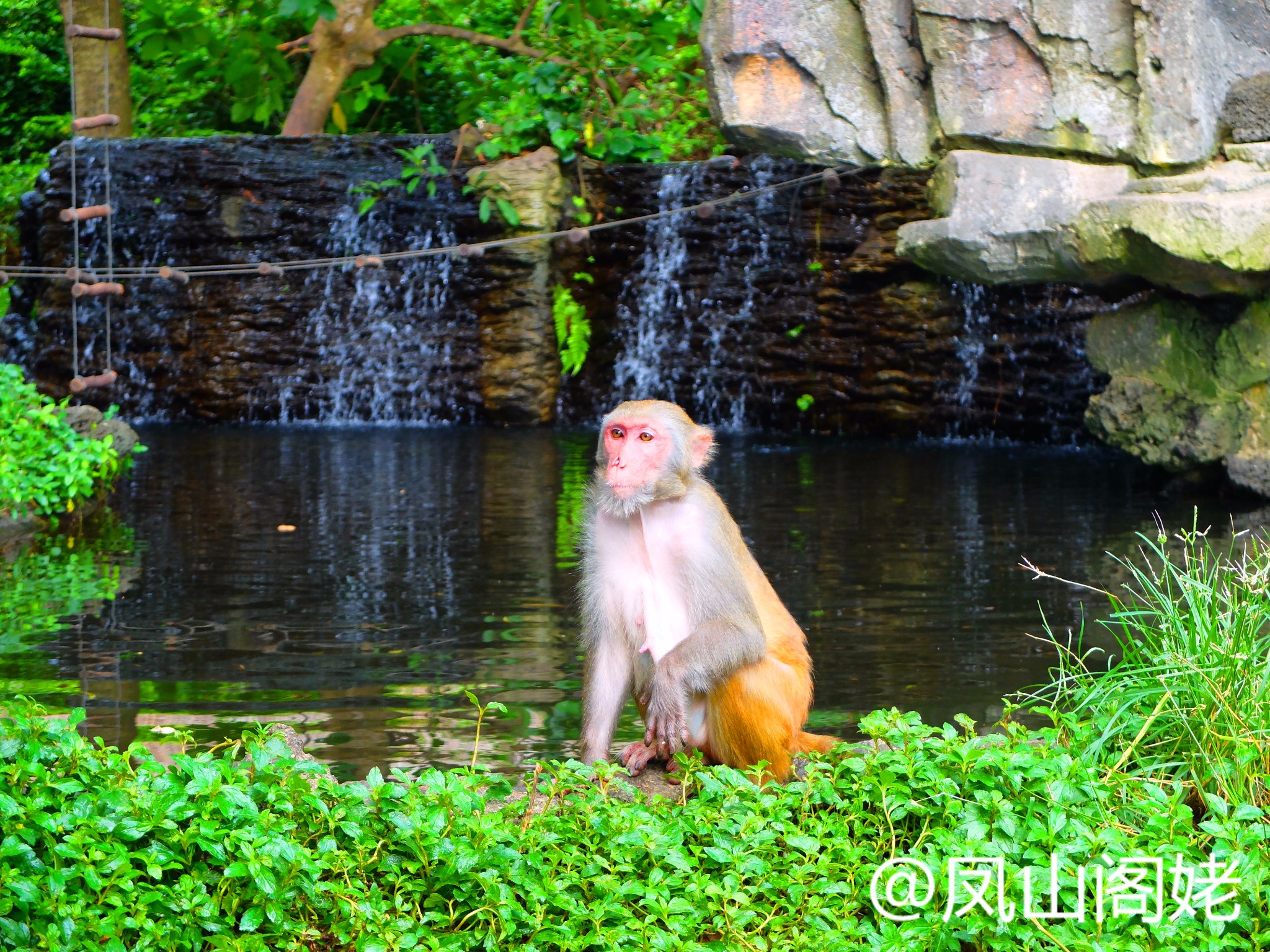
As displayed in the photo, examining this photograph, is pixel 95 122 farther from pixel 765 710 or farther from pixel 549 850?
pixel 549 850

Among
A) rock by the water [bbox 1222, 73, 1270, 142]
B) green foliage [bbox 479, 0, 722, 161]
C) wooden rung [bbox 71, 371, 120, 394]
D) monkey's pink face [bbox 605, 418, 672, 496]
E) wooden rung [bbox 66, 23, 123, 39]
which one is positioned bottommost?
monkey's pink face [bbox 605, 418, 672, 496]

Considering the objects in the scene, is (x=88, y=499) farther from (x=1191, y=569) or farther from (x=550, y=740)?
(x=1191, y=569)

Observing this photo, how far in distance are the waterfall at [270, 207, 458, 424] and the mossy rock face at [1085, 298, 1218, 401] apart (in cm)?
763

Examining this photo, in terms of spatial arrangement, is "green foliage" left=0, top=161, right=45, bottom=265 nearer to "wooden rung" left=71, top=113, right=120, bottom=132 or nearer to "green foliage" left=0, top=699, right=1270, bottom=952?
"wooden rung" left=71, top=113, right=120, bottom=132

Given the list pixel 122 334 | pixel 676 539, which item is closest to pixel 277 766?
pixel 676 539

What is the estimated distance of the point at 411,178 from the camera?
14867mm

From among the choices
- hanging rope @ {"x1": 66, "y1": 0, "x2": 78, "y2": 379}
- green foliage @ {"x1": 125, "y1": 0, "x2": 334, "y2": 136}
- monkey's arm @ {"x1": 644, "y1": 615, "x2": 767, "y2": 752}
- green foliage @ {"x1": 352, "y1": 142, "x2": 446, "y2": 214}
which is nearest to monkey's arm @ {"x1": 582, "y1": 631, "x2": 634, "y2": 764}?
monkey's arm @ {"x1": 644, "y1": 615, "x2": 767, "y2": 752}

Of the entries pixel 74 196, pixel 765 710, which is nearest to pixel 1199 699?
pixel 765 710

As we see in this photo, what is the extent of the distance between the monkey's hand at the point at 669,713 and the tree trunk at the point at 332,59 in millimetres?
12927

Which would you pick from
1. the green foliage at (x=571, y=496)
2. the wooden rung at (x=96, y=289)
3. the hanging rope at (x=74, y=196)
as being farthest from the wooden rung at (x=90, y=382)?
the green foliage at (x=571, y=496)

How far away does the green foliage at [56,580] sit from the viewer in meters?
6.45

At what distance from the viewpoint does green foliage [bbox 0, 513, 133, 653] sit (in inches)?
254

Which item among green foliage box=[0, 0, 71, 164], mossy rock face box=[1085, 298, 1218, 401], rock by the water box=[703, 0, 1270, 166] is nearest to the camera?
Answer: rock by the water box=[703, 0, 1270, 166]

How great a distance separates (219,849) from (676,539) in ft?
4.29
